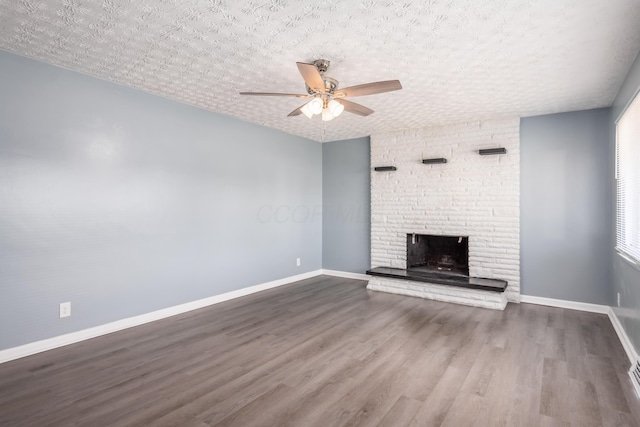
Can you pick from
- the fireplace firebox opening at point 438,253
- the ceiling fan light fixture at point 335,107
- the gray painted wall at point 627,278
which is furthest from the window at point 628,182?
the ceiling fan light fixture at point 335,107

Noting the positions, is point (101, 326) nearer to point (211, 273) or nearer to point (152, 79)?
point (211, 273)

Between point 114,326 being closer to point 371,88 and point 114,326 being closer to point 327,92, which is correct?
point 327,92

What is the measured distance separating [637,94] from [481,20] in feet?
5.25

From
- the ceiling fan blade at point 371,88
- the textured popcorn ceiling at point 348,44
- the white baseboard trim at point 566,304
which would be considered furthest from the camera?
the white baseboard trim at point 566,304

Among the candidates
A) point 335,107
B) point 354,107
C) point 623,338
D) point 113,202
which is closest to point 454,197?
point 623,338

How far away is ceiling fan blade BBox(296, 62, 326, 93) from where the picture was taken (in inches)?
92.0

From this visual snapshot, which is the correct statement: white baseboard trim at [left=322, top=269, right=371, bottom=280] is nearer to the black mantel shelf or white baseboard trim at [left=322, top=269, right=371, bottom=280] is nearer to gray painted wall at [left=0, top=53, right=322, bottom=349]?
the black mantel shelf

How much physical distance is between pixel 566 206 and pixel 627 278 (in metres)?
1.44

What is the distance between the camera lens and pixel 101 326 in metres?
3.38

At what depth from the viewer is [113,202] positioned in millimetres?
3484

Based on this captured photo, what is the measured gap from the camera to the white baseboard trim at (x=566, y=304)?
413cm

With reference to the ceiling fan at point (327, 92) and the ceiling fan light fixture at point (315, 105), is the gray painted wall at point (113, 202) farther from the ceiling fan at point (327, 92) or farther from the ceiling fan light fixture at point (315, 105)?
the ceiling fan light fixture at point (315, 105)

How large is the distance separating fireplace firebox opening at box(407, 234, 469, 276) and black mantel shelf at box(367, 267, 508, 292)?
245mm

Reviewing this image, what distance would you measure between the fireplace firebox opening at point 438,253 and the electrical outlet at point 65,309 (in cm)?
438
